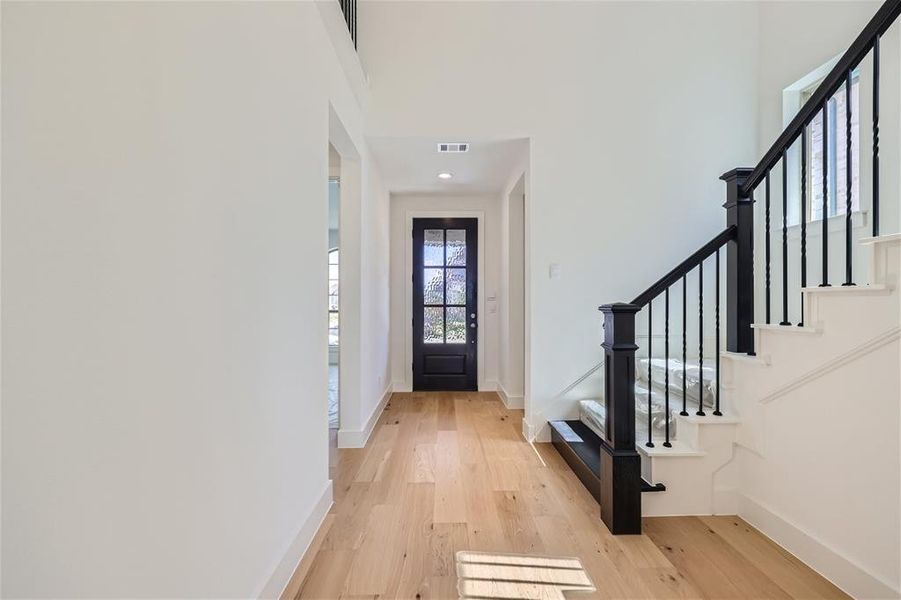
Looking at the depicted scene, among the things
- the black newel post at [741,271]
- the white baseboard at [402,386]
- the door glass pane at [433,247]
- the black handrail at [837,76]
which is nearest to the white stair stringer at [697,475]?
the black newel post at [741,271]

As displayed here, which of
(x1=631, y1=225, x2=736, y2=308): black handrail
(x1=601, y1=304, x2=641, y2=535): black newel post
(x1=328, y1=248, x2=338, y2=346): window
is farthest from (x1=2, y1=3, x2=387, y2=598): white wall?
(x1=328, y1=248, x2=338, y2=346): window

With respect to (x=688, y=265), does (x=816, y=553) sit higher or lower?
lower

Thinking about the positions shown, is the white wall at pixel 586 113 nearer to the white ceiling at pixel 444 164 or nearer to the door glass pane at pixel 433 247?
the white ceiling at pixel 444 164

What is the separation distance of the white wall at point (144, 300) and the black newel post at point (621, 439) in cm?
146

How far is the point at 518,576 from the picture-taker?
1680mm

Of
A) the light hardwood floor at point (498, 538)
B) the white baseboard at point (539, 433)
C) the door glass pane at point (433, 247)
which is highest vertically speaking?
the door glass pane at point (433, 247)

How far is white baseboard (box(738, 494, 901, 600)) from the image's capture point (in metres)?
1.50

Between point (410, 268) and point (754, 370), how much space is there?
378 cm

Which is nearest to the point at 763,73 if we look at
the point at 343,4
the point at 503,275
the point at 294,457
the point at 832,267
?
Answer: the point at 832,267

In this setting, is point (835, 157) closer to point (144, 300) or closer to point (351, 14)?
point (351, 14)

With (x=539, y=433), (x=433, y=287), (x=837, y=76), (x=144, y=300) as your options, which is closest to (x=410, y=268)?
(x=433, y=287)

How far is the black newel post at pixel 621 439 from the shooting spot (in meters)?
2.00

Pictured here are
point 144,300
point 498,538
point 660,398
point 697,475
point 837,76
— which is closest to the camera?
point 144,300

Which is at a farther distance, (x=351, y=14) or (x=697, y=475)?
(x=351, y=14)
